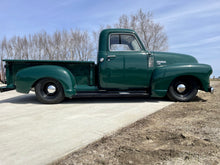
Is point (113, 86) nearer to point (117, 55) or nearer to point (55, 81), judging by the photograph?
point (117, 55)

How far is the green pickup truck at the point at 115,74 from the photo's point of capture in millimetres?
4137

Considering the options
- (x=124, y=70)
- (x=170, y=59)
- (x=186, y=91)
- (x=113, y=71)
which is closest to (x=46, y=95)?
(x=113, y=71)

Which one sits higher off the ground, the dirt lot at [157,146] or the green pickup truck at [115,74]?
the green pickup truck at [115,74]

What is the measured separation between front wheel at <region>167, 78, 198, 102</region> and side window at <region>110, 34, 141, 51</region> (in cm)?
145

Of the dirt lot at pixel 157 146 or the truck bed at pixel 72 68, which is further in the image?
the truck bed at pixel 72 68

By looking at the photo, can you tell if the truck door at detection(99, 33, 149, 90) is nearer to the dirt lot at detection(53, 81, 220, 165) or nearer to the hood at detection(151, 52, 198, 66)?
the hood at detection(151, 52, 198, 66)

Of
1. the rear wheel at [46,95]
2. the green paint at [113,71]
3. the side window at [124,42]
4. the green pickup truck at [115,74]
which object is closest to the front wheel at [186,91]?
the green pickup truck at [115,74]

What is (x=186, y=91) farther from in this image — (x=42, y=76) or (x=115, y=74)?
(x=42, y=76)

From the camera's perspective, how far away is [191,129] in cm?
218

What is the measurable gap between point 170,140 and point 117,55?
292 cm

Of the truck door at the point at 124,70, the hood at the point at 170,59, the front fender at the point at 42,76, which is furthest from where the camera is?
the hood at the point at 170,59

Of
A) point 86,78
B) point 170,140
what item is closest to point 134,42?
point 86,78

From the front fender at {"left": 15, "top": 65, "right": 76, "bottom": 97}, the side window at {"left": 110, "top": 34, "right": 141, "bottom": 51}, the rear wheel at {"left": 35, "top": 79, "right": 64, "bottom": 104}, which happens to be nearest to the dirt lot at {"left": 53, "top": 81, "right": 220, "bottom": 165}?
the front fender at {"left": 15, "top": 65, "right": 76, "bottom": 97}

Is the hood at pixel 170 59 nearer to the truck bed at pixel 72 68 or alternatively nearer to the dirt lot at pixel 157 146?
the truck bed at pixel 72 68
